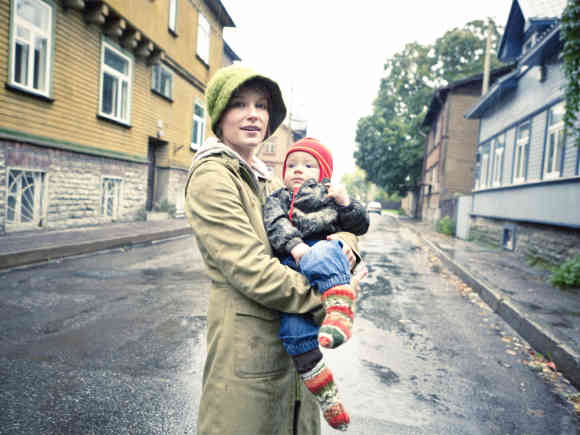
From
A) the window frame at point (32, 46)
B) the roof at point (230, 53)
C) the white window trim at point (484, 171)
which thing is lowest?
the white window trim at point (484, 171)

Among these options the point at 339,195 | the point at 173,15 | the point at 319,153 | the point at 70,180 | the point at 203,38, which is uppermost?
the point at 203,38

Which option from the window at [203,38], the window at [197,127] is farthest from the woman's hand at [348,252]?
the window at [203,38]

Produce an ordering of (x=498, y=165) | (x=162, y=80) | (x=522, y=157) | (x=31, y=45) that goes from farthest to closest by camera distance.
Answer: (x=162, y=80) < (x=498, y=165) < (x=522, y=157) < (x=31, y=45)

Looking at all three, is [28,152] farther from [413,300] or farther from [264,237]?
[264,237]

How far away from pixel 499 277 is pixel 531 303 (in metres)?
2.33

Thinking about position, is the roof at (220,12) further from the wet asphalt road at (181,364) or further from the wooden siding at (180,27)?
the wet asphalt road at (181,364)

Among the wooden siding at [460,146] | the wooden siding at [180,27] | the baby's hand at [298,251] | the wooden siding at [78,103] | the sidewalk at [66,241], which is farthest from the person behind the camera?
the wooden siding at [460,146]

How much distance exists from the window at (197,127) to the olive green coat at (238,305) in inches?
771

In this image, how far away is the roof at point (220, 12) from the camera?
20.9 meters

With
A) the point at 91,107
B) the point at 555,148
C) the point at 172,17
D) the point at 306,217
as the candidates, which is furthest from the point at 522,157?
the point at 172,17

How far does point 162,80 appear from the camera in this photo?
56.3ft

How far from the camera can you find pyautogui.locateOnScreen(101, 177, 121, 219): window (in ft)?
44.3

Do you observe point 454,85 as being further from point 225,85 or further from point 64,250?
point 225,85

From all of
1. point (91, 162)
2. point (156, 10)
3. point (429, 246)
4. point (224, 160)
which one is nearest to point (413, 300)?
point (224, 160)
